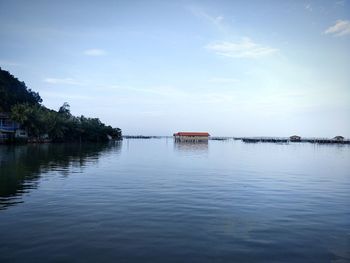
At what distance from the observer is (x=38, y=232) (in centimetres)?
1128

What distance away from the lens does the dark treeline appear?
86.9m

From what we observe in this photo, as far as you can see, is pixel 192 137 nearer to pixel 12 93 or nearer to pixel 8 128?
pixel 12 93

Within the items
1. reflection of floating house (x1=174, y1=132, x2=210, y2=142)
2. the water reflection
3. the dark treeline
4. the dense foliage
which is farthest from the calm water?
reflection of floating house (x1=174, y1=132, x2=210, y2=142)

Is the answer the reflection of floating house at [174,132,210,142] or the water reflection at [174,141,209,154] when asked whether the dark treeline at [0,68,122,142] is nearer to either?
the water reflection at [174,141,209,154]

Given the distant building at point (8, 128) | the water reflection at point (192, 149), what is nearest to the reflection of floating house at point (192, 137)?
the water reflection at point (192, 149)

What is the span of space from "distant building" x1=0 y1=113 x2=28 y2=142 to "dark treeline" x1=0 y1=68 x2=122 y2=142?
2402 mm

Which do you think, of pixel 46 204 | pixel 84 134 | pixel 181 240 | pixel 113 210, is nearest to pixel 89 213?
pixel 113 210

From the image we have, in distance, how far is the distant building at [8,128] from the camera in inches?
3424

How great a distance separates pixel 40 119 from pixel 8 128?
350 inches

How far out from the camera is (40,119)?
295ft

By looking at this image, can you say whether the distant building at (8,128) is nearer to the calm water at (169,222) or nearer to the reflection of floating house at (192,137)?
the calm water at (169,222)

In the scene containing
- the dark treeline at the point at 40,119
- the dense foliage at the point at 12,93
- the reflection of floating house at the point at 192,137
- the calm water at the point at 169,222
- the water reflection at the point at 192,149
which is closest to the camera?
the calm water at the point at 169,222

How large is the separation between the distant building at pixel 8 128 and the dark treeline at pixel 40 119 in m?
2.40

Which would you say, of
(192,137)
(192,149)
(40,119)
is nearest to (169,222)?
(192,149)
